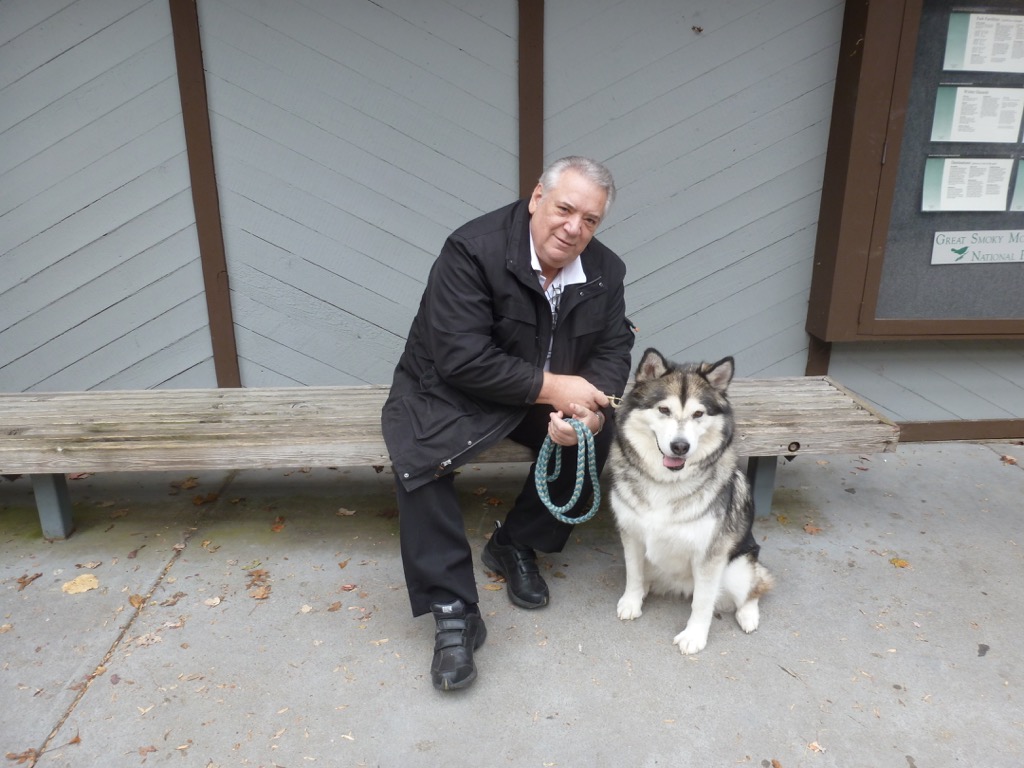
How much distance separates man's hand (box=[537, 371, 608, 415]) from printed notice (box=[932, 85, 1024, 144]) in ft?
8.86

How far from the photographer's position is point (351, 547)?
3174mm

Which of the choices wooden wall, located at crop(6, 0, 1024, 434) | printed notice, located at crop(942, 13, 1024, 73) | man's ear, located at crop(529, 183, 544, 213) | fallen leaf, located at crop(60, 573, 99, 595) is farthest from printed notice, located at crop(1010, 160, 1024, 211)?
fallen leaf, located at crop(60, 573, 99, 595)

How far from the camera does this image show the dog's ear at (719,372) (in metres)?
2.39

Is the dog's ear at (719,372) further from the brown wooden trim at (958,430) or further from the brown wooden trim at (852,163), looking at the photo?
the brown wooden trim at (958,430)

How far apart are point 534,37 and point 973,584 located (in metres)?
3.34

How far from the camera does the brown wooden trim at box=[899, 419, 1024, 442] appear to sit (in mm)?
4262

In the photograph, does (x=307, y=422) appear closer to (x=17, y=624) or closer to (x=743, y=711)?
(x=17, y=624)

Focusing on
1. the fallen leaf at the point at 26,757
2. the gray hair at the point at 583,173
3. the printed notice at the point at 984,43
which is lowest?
the fallen leaf at the point at 26,757

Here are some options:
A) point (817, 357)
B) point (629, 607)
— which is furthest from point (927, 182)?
point (629, 607)

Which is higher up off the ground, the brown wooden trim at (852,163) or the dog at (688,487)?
the brown wooden trim at (852,163)

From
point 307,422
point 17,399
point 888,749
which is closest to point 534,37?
point 307,422

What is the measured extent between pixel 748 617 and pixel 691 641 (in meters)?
0.27

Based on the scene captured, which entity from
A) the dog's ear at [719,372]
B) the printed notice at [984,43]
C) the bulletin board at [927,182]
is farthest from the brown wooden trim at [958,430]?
the dog's ear at [719,372]

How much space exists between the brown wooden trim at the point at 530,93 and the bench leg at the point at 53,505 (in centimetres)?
272
